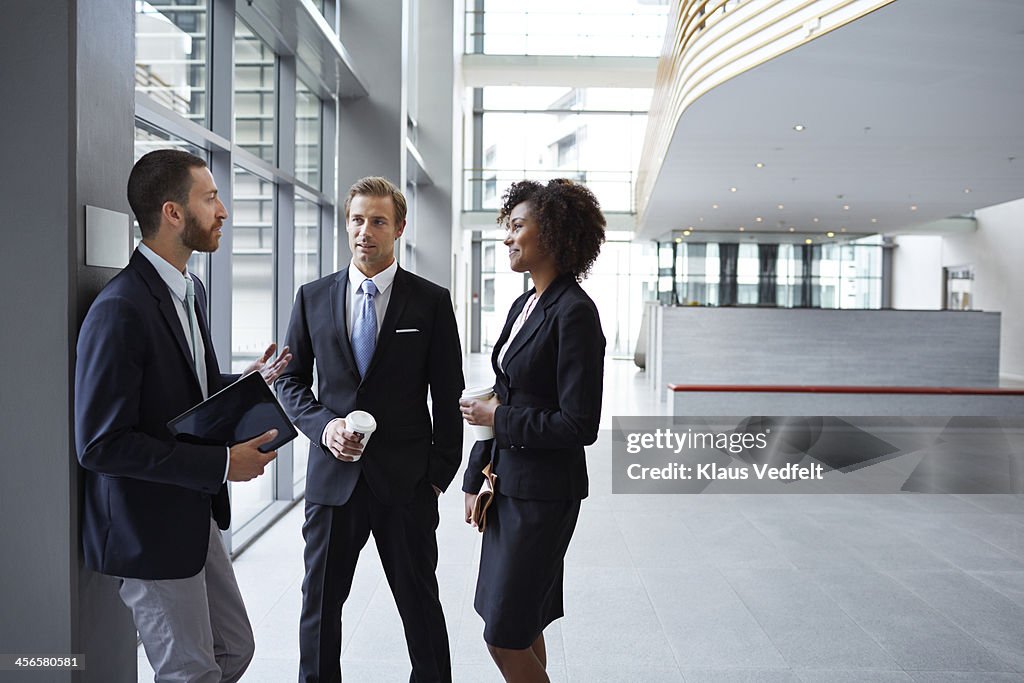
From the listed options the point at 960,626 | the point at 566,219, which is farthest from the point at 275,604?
the point at 960,626

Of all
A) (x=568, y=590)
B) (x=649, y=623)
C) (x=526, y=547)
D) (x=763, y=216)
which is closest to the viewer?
(x=526, y=547)

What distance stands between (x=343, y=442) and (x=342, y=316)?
18.9 inches

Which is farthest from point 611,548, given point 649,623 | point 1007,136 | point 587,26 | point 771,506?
point 587,26

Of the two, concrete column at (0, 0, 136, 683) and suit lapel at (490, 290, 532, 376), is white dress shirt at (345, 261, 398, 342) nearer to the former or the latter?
suit lapel at (490, 290, 532, 376)

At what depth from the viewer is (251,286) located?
5.93 m

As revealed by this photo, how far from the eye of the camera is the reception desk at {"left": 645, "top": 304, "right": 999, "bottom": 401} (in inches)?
539

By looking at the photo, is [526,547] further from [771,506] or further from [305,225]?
[305,225]

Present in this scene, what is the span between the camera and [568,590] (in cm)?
453

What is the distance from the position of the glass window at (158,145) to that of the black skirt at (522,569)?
230 cm

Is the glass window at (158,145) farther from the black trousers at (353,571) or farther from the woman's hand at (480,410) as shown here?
the woman's hand at (480,410)

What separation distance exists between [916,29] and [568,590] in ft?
13.2

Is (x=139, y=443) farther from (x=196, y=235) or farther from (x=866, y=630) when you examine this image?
(x=866, y=630)

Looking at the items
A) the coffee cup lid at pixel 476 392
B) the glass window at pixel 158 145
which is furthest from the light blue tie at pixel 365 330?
the glass window at pixel 158 145

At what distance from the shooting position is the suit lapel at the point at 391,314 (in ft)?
8.84
